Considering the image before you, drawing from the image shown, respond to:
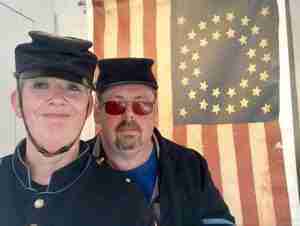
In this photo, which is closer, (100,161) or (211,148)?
(100,161)

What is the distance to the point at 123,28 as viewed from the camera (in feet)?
5.36

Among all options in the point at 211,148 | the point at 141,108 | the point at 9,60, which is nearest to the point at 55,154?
the point at 141,108

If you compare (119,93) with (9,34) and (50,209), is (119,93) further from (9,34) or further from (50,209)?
(9,34)

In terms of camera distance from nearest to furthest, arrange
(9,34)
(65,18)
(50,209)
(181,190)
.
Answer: (50,209), (181,190), (9,34), (65,18)

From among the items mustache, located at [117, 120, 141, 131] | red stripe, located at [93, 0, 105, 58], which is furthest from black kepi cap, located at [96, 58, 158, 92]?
red stripe, located at [93, 0, 105, 58]

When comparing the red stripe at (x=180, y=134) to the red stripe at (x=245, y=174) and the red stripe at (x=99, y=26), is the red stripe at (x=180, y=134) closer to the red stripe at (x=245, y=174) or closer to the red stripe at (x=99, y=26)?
the red stripe at (x=245, y=174)

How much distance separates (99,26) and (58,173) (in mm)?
921

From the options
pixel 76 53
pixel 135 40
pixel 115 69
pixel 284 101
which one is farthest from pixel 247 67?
pixel 76 53

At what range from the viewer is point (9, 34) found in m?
1.39

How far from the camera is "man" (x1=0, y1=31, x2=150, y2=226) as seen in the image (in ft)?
2.80

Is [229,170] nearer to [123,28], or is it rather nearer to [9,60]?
[123,28]

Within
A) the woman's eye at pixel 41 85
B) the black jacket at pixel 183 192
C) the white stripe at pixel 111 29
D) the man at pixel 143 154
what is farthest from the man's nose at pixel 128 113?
the white stripe at pixel 111 29

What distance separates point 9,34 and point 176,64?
0.62 meters

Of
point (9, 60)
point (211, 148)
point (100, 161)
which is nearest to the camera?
A: point (100, 161)
